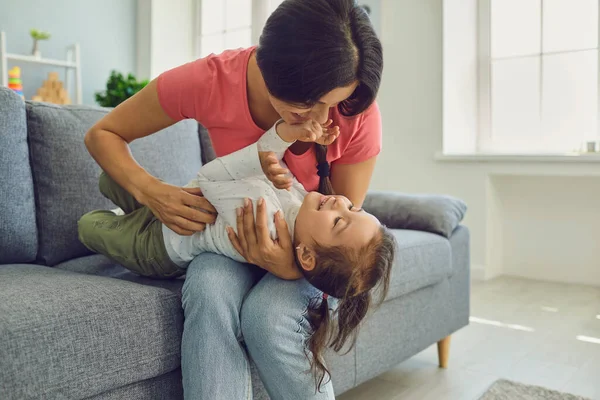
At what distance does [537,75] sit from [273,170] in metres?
2.66

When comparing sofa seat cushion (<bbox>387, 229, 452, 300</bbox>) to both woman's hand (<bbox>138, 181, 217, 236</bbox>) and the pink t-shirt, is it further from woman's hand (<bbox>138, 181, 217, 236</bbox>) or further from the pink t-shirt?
woman's hand (<bbox>138, 181, 217, 236</bbox>)

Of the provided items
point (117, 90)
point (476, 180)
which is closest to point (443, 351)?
point (476, 180)

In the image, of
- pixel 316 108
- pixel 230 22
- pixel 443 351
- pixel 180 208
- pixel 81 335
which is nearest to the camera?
pixel 81 335

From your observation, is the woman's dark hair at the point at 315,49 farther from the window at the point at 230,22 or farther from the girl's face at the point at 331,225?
the window at the point at 230,22

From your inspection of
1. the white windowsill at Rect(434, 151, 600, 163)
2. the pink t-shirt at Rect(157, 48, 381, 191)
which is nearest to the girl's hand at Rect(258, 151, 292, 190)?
the pink t-shirt at Rect(157, 48, 381, 191)

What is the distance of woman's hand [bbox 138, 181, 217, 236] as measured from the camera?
49.7 inches

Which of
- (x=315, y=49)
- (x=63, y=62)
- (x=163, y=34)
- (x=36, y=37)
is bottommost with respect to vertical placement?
(x=315, y=49)

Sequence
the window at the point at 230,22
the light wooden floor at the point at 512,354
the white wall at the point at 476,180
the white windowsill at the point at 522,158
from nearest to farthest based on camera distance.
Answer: the light wooden floor at the point at 512,354 → the white windowsill at the point at 522,158 → the white wall at the point at 476,180 → the window at the point at 230,22

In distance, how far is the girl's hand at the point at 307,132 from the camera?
1.15 meters

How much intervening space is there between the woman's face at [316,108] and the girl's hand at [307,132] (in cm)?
1

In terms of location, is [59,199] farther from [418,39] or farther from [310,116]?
[418,39]

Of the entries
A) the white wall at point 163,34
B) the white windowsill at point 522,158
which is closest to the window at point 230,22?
the white wall at point 163,34

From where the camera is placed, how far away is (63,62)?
4508 millimetres

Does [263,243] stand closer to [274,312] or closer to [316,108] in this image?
[274,312]
